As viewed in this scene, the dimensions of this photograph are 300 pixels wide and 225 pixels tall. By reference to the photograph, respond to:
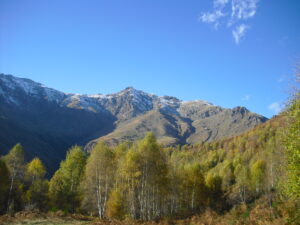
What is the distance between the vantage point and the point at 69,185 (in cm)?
5159

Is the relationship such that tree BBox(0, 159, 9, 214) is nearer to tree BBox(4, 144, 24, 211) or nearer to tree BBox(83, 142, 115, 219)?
tree BBox(4, 144, 24, 211)

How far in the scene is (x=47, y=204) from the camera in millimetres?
53188

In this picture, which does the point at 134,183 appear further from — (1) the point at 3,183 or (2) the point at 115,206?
(1) the point at 3,183

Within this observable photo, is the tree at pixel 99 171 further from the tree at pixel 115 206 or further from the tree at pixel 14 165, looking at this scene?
the tree at pixel 14 165

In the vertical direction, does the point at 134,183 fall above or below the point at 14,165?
below

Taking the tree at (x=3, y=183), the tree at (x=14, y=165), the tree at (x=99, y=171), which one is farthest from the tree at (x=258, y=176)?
the tree at (x=3, y=183)

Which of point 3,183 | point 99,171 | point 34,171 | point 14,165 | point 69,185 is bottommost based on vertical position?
point 3,183

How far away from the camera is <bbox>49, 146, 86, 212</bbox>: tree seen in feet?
167

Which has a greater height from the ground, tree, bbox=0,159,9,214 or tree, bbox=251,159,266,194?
tree, bbox=251,159,266,194

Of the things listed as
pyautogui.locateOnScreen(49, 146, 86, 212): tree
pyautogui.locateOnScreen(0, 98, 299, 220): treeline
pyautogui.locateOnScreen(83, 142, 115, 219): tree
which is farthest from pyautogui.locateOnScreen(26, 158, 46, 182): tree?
pyautogui.locateOnScreen(83, 142, 115, 219): tree

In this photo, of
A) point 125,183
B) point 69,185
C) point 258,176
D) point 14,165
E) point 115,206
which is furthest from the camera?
point 258,176

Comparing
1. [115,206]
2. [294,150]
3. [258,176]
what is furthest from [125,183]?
[258,176]

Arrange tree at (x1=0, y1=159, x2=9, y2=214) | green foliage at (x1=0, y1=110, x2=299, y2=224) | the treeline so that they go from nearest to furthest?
green foliage at (x1=0, y1=110, x2=299, y2=224) < the treeline < tree at (x1=0, y1=159, x2=9, y2=214)

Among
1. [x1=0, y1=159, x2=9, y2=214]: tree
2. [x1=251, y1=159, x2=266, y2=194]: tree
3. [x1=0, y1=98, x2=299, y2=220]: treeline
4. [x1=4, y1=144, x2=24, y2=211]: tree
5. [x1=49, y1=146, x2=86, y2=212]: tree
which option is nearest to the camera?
[x1=0, y1=98, x2=299, y2=220]: treeline
